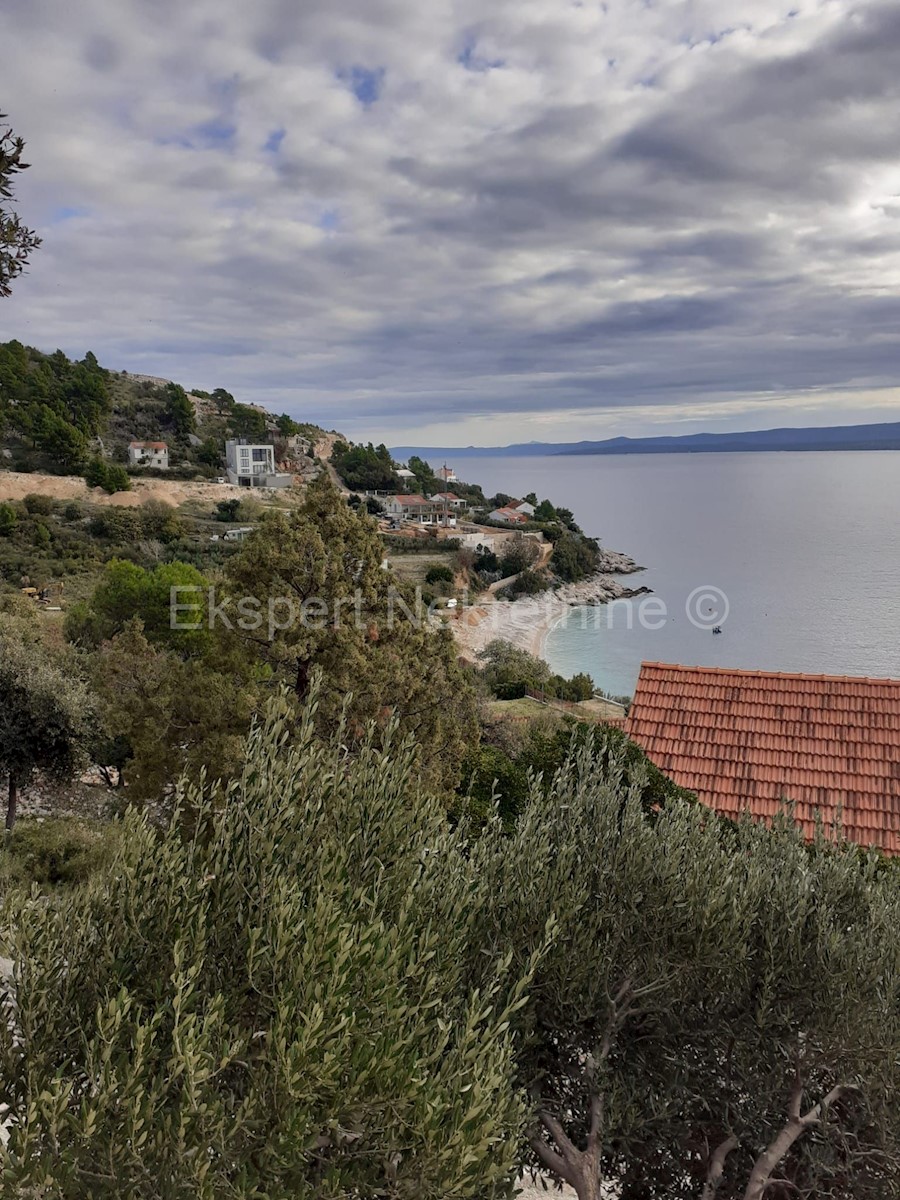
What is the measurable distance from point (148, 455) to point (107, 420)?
37.5ft

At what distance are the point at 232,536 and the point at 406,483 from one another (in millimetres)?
50181

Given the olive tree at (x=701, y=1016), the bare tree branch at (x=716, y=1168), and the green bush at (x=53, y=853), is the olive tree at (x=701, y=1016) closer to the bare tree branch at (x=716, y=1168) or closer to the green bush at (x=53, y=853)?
the bare tree branch at (x=716, y=1168)

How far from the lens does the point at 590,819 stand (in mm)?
5840

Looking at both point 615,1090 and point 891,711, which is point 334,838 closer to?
point 615,1090

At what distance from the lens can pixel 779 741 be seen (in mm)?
11625

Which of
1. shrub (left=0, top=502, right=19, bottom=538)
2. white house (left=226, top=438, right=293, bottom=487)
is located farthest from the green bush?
white house (left=226, top=438, right=293, bottom=487)

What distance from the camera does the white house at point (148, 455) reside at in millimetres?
74688

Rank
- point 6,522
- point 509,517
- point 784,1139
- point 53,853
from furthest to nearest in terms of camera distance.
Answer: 1. point 509,517
2. point 6,522
3. point 53,853
4. point 784,1139

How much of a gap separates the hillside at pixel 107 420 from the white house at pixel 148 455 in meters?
1.54

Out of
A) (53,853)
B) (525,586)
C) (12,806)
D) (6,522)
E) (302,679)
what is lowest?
(12,806)

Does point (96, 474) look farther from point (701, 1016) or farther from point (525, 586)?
point (701, 1016)

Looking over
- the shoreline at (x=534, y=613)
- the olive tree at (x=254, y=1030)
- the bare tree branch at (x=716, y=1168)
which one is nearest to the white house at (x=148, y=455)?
the shoreline at (x=534, y=613)

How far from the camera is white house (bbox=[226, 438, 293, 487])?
264 ft

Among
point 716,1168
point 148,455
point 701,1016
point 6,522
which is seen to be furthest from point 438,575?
point 716,1168
